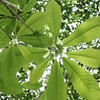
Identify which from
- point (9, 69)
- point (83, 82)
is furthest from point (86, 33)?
point (9, 69)

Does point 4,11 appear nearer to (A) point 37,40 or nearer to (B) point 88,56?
(A) point 37,40

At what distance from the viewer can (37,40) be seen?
1.14 meters

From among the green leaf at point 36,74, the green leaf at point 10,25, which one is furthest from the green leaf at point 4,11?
the green leaf at point 36,74

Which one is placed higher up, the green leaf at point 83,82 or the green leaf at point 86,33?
the green leaf at point 86,33

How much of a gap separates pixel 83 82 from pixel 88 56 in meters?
0.12

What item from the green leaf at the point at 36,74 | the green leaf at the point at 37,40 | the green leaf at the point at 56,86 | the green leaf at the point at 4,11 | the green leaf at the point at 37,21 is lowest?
the green leaf at the point at 56,86

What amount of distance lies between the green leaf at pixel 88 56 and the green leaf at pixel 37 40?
4.3 inches

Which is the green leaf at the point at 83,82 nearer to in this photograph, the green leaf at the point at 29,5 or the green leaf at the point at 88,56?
the green leaf at the point at 88,56

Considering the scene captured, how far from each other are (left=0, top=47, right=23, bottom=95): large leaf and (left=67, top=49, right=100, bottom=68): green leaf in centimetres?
24

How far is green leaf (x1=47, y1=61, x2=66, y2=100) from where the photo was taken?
97 cm

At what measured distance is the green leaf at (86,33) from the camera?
1029mm

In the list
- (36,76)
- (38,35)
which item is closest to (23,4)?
(38,35)

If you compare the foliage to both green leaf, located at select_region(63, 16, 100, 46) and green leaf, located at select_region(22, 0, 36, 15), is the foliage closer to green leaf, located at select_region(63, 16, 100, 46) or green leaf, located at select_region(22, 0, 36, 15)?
green leaf, located at select_region(63, 16, 100, 46)

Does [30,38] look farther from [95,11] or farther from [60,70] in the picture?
[95,11]
